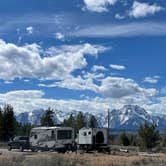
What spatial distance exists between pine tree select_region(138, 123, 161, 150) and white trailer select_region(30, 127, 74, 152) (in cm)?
3892

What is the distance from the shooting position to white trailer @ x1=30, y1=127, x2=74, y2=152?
57000 millimetres

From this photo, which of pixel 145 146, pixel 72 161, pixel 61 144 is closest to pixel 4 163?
pixel 72 161

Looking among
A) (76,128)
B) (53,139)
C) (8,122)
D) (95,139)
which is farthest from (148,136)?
(53,139)

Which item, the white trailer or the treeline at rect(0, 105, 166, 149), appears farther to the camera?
the treeline at rect(0, 105, 166, 149)

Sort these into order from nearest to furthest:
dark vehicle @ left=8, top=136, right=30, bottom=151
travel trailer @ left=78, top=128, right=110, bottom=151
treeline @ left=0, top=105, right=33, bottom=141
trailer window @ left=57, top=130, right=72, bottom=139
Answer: trailer window @ left=57, top=130, right=72, bottom=139 < travel trailer @ left=78, top=128, right=110, bottom=151 < dark vehicle @ left=8, top=136, right=30, bottom=151 < treeline @ left=0, top=105, right=33, bottom=141

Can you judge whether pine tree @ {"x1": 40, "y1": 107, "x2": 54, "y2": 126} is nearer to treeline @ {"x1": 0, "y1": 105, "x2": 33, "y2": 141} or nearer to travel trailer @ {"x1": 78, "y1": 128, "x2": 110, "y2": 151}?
treeline @ {"x1": 0, "y1": 105, "x2": 33, "y2": 141}

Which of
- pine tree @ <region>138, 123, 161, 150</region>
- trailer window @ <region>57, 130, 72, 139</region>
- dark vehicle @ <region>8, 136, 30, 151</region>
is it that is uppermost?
pine tree @ <region>138, 123, 161, 150</region>

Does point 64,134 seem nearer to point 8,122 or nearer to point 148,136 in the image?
point 8,122

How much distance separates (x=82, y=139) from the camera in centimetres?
6316

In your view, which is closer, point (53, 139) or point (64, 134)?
point (53, 139)

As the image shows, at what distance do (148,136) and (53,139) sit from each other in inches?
1639

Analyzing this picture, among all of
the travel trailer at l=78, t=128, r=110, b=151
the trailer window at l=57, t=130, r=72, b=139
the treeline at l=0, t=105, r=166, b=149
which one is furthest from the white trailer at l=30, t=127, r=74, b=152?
the treeline at l=0, t=105, r=166, b=149

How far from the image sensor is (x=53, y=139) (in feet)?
188

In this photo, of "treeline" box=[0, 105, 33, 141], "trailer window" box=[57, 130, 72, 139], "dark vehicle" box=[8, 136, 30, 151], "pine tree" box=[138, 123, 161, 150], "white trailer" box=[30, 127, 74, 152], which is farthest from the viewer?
"pine tree" box=[138, 123, 161, 150]
